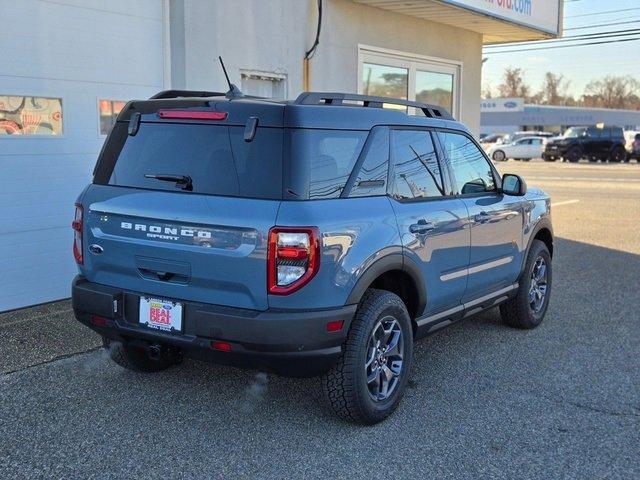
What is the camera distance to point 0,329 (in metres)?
5.75

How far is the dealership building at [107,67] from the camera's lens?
6.20 m

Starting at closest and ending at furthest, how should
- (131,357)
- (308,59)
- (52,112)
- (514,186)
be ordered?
(131,357) → (514,186) → (52,112) → (308,59)

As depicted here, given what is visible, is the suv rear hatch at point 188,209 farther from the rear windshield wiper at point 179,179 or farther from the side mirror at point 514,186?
the side mirror at point 514,186

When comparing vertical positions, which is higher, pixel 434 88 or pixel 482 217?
pixel 434 88

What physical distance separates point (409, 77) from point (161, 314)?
25.3ft

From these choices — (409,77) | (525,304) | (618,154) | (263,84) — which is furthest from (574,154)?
(525,304)

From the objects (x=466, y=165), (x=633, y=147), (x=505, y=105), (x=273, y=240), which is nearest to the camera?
(x=273, y=240)

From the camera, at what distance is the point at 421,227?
426 cm

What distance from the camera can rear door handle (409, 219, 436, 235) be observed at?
418 cm

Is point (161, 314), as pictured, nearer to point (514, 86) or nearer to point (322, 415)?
point (322, 415)

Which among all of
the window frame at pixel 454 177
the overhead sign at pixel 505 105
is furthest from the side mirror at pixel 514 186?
the overhead sign at pixel 505 105

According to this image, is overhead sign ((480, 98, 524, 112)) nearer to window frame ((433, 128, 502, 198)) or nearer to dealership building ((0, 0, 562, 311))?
dealership building ((0, 0, 562, 311))

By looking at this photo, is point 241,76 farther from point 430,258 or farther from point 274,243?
point 274,243

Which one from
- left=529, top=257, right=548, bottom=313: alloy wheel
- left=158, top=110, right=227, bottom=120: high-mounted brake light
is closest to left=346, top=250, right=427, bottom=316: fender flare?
left=158, top=110, right=227, bottom=120: high-mounted brake light
